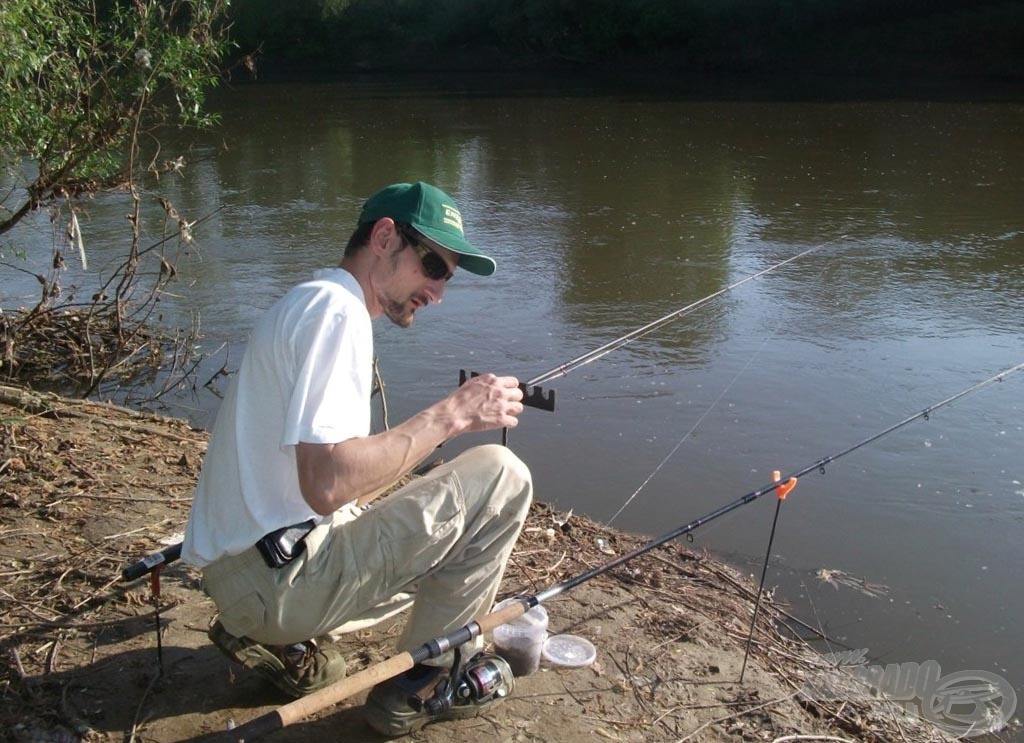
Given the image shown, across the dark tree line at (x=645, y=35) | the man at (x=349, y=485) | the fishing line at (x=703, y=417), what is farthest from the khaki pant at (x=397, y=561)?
the dark tree line at (x=645, y=35)

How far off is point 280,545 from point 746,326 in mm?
4978

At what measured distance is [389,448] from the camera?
7.63ft

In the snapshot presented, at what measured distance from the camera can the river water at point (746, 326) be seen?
440 cm

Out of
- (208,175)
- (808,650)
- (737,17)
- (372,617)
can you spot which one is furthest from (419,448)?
(737,17)

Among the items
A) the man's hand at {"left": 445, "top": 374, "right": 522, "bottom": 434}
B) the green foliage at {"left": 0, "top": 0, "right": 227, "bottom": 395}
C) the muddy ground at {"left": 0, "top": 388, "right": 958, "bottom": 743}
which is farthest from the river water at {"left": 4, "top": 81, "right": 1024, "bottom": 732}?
the man's hand at {"left": 445, "top": 374, "right": 522, "bottom": 434}

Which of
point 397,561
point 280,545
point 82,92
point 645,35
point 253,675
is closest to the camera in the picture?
point 280,545

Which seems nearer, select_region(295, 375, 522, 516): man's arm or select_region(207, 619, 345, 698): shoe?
select_region(295, 375, 522, 516): man's arm

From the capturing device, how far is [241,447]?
2389 mm

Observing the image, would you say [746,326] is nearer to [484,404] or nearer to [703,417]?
[703,417]

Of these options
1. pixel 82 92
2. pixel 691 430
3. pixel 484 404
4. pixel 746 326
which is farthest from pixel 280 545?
pixel 746 326

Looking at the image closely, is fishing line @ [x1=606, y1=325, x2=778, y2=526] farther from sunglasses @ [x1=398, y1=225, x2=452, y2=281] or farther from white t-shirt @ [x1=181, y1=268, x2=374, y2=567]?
white t-shirt @ [x1=181, y1=268, x2=374, y2=567]

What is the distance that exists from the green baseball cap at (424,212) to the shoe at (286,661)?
1.05 meters

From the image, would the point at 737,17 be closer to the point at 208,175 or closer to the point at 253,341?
the point at 208,175

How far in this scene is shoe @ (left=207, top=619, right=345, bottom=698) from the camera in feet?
8.57
